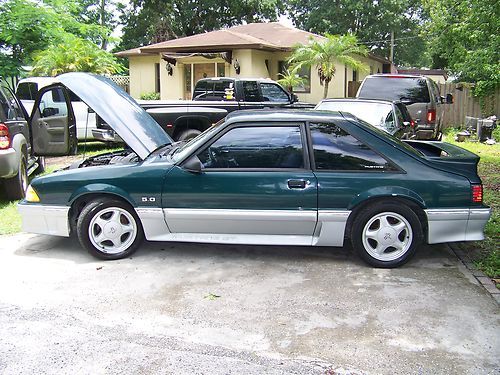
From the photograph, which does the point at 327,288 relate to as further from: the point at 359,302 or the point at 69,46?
the point at 69,46

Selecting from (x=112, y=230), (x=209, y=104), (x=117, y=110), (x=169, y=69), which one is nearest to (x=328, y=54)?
(x=169, y=69)

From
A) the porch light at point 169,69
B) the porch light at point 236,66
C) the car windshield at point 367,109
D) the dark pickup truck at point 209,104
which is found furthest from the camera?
the porch light at point 169,69

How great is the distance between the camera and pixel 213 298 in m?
4.22

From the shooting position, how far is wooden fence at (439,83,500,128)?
690 inches

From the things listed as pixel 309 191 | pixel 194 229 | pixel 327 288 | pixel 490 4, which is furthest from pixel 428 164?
pixel 490 4

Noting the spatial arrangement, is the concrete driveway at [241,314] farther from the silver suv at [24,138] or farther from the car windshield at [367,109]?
the car windshield at [367,109]

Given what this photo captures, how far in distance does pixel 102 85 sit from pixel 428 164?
12.1 feet

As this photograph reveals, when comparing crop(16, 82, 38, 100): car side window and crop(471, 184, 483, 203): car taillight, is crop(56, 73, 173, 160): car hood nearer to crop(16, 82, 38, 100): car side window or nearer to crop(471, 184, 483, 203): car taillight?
crop(471, 184, 483, 203): car taillight

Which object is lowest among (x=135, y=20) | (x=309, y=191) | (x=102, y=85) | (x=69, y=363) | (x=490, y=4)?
(x=69, y=363)

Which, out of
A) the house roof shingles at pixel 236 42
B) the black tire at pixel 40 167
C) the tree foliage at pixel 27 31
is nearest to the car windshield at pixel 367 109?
the black tire at pixel 40 167

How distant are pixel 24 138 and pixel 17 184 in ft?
2.47

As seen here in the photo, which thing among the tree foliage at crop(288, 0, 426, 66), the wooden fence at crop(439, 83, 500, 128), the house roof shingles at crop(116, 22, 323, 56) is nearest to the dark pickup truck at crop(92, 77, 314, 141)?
the house roof shingles at crop(116, 22, 323, 56)

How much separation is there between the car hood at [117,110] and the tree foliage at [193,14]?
89.8ft

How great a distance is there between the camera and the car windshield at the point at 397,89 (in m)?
12.1
